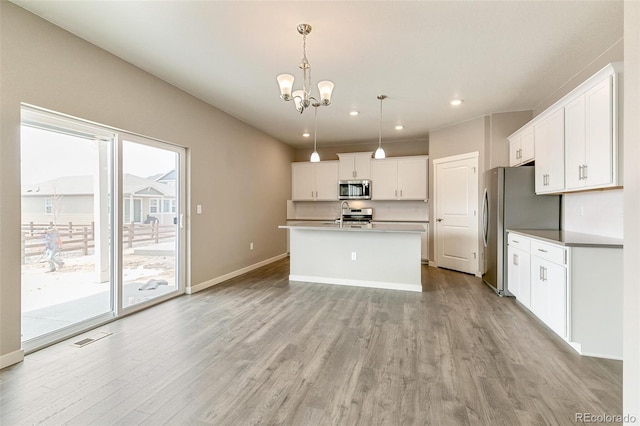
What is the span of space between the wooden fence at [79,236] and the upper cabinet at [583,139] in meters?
4.67

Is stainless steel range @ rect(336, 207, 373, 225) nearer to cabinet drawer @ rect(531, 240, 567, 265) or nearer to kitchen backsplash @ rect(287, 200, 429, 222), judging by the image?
kitchen backsplash @ rect(287, 200, 429, 222)

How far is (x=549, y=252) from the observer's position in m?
2.75

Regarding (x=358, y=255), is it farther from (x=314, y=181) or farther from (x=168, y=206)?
(x=314, y=181)

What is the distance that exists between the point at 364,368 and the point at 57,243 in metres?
2.97

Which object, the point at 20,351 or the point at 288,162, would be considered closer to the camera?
the point at 20,351

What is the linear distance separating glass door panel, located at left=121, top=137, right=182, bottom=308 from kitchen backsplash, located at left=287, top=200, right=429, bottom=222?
143 inches

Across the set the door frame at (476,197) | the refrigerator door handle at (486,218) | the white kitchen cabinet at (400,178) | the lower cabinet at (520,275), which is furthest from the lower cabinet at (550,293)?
the white kitchen cabinet at (400,178)

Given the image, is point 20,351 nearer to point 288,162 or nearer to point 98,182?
point 98,182

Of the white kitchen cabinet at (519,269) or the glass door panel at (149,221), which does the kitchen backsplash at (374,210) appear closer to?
the white kitchen cabinet at (519,269)

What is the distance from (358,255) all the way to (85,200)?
3421 mm

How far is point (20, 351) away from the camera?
2.27 metres

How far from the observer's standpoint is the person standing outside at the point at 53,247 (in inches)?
103

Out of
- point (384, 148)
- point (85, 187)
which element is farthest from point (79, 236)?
point (384, 148)

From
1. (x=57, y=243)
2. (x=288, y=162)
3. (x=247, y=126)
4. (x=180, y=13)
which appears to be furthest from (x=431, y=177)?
(x=57, y=243)
